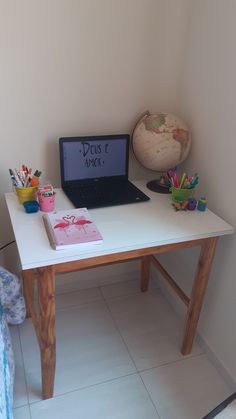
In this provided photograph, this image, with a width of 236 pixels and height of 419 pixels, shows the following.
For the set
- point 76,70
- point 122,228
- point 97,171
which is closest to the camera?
point 122,228

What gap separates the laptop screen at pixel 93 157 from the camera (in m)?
1.38

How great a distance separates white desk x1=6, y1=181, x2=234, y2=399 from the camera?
995 millimetres

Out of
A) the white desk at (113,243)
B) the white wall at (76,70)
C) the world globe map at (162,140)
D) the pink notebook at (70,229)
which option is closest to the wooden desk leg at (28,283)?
the white desk at (113,243)

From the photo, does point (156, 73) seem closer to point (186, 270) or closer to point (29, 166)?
point (29, 166)

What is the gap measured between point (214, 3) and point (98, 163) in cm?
77

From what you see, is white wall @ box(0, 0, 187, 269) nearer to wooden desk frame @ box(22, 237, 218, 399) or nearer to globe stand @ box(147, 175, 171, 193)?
globe stand @ box(147, 175, 171, 193)

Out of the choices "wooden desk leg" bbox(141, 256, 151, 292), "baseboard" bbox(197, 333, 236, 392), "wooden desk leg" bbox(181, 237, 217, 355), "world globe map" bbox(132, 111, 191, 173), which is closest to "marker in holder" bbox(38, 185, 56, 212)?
"world globe map" bbox(132, 111, 191, 173)

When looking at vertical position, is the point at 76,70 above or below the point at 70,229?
above

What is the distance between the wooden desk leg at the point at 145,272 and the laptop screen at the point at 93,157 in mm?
524

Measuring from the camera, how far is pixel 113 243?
41.0 inches

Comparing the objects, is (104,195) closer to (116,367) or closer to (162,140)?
(162,140)

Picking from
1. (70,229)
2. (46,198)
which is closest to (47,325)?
(70,229)

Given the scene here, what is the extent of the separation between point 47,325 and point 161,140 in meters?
0.84

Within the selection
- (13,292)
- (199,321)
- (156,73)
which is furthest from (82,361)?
(156,73)
